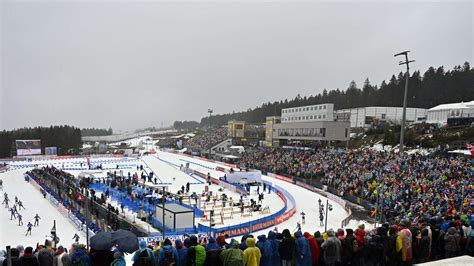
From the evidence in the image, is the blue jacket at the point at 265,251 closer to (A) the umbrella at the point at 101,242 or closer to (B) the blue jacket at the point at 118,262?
(B) the blue jacket at the point at 118,262

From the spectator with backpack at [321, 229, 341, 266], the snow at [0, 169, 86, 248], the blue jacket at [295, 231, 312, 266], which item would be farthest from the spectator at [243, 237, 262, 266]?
the snow at [0, 169, 86, 248]

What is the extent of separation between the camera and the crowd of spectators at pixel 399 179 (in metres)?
16.0

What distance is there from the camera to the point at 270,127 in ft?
217

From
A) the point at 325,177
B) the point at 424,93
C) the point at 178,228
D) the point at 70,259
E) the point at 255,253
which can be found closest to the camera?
the point at 70,259

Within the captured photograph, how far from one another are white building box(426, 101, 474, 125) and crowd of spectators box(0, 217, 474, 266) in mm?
45836

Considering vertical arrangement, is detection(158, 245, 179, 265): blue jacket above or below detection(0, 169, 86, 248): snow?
above

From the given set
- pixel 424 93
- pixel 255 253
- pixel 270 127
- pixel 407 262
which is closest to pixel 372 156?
pixel 407 262

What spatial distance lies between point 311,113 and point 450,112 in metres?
21.4

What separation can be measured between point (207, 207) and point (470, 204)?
52.8 ft

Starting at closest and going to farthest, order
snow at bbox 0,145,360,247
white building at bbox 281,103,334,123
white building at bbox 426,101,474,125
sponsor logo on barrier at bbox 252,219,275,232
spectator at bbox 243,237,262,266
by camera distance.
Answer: spectator at bbox 243,237,262,266, snow at bbox 0,145,360,247, sponsor logo on barrier at bbox 252,219,275,232, white building at bbox 426,101,474,125, white building at bbox 281,103,334,123

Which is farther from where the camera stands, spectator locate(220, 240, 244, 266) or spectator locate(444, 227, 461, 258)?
spectator locate(444, 227, 461, 258)

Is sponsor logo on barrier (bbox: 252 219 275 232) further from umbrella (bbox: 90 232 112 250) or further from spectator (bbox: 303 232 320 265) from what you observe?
umbrella (bbox: 90 232 112 250)

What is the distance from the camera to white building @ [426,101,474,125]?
47.6 m

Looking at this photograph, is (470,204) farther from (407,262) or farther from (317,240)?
(317,240)
